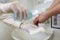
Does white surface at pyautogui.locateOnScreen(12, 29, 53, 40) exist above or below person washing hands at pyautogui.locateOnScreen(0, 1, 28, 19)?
below

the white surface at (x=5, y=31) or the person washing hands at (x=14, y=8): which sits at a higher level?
the person washing hands at (x=14, y=8)

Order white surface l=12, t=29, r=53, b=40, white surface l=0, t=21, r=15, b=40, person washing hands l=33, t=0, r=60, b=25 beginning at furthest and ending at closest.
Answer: white surface l=0, t=21, r=15, b=40 → white surface l=12, t=29, r=53, b=40 → person washing hands l=33, t=0, r=60, b=25

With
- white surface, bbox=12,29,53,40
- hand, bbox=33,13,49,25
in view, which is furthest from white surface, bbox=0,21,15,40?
hand, bbox=33,13,49,25

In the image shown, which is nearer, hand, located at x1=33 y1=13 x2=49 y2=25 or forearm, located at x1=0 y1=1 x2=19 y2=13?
hand, located at x1=33 y1=13 x2=49 y2=25

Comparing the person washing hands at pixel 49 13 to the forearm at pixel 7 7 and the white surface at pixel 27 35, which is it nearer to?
the white surface at pixel 27 35

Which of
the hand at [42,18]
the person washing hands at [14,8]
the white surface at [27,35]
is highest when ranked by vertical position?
the person washing hands at [14,8]

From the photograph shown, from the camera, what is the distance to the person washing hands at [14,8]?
2.73 ft

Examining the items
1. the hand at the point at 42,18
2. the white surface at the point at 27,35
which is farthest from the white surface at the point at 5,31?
the hand at the point at 42,18

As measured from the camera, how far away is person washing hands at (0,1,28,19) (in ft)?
2.73

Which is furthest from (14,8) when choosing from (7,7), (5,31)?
(5,31)

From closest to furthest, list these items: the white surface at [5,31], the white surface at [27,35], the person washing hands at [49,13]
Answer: the person washing hands at [49,13], the white surface at [27,35], the white surface at [5,31]

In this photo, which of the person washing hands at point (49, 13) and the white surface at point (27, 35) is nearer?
the person washing hands at point (49, 13)

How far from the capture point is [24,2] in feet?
2.96

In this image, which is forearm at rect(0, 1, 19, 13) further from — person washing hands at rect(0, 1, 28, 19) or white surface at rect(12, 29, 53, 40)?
white surface at rect(12, 29, 53, 40)
